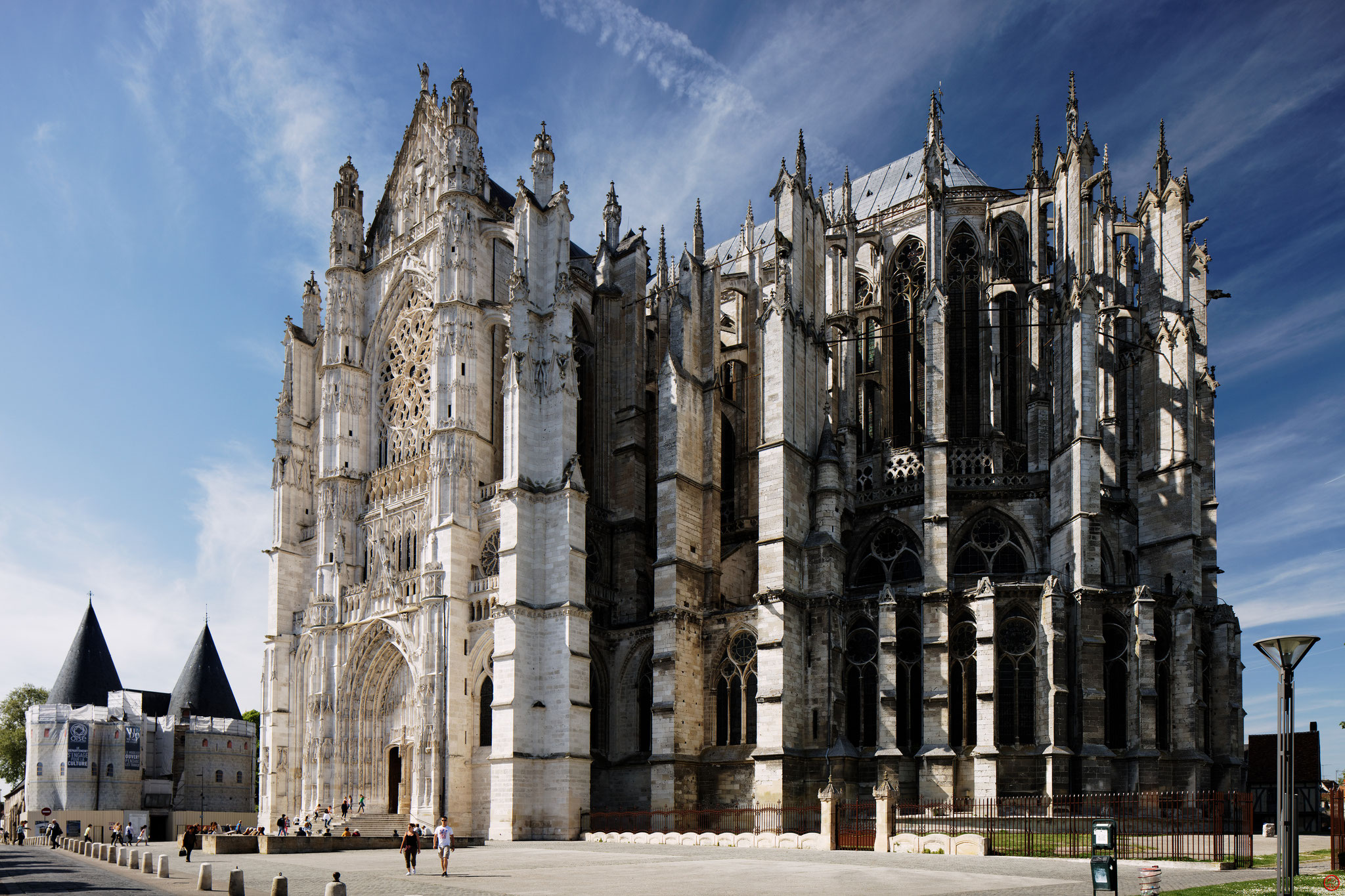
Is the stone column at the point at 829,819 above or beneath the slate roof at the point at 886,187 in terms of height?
beneath

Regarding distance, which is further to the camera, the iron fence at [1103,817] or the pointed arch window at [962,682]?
the pointed arch window at [962,682]

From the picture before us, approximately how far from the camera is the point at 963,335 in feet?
116

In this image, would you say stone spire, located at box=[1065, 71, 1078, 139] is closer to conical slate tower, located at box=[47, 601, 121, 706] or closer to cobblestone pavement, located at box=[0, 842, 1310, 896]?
cobblestone pavement, located at box=[0, 842, 1310, 896]

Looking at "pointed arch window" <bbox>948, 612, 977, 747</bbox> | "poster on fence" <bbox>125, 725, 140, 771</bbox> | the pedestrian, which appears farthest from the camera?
"poster on fence" <bbox>125, 725, 140, 771</bbox>

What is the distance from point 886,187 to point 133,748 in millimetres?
47312

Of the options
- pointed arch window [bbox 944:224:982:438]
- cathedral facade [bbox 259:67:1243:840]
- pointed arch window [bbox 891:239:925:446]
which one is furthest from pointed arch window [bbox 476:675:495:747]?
pointed arch window [bbox 944:224:982:438]

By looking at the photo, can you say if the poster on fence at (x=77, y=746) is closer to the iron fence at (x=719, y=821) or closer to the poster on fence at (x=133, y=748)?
the poster on fence at (x=133, y=748)

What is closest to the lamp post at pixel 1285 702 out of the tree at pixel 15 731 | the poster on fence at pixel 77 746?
the poster on fence at pixel 77 746

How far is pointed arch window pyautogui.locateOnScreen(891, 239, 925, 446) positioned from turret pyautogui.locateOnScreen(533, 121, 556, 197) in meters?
11.5

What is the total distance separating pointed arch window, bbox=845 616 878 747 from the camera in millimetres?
29984

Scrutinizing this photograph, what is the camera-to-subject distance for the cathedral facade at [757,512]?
2853 cm

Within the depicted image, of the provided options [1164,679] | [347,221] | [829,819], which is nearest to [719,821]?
[829,819]

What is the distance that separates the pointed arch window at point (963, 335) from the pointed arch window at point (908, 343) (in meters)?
0.96

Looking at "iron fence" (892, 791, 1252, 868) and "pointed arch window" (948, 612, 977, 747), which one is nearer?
"iron fence" (892, 791, 1252, 868)
